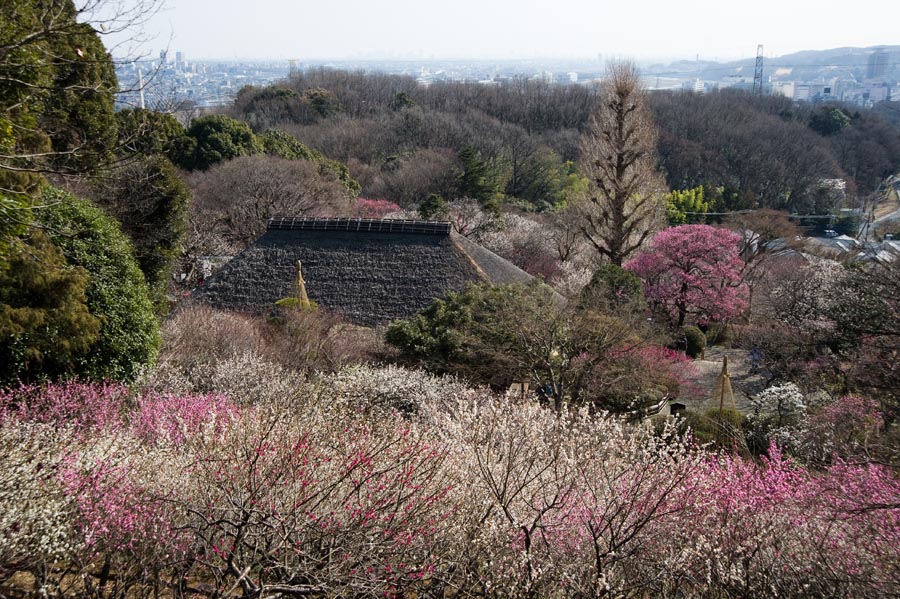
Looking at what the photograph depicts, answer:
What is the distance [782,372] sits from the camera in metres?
15.1

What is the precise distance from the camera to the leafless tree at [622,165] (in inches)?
864

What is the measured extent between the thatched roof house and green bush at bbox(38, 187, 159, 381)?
5.17 metres

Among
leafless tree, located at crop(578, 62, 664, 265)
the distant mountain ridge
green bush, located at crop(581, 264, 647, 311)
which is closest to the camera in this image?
green bush, located at crop(581, 264, 647, 311)

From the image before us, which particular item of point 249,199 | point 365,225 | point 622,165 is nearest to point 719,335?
point 622,165

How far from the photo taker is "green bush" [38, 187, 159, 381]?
9180 mm

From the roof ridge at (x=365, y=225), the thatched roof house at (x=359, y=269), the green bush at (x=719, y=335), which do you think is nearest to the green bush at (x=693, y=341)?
the green bush at (x=719, y=335)

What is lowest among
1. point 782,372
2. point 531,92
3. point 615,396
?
point 782,372

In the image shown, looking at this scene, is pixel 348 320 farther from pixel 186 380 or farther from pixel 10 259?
pixel 10 259

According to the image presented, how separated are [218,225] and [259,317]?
10.9m

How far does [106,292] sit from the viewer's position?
928cm

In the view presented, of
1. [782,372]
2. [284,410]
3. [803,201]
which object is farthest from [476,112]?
[284,410]

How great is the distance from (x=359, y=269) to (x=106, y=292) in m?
6.56

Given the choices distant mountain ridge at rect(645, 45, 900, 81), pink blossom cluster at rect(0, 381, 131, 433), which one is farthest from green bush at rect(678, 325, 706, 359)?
distant mountain ridge at rect(645, 45, 900, 81)

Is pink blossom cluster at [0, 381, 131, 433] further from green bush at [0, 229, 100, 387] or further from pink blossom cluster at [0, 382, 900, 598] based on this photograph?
pink blossom cluster at [0, 382, 900, 598]
